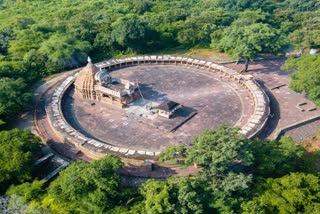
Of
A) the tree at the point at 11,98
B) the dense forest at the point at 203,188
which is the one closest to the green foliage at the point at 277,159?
the dense forest at the point at 203,188

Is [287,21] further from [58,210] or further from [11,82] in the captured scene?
[58,210]

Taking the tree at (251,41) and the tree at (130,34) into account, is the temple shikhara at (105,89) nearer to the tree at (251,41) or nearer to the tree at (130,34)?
the tree at (130,34)

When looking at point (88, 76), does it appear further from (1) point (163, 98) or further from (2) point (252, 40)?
(2) point (252, 40)

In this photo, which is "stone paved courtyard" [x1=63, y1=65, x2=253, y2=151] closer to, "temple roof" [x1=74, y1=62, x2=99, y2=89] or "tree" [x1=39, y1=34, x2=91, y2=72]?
"temple roof" [x1=74, y1=62, x2=99, y2=89]

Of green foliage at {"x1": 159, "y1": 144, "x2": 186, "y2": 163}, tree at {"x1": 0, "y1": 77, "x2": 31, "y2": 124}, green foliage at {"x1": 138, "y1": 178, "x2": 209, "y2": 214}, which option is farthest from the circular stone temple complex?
green foliage at {"x1": 138, "y1": 178, "x2": 209, "y2": 214}

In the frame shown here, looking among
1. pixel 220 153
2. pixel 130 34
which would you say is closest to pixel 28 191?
pixel 220 153

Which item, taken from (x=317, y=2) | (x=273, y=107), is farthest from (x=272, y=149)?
(x=317, y=2)
